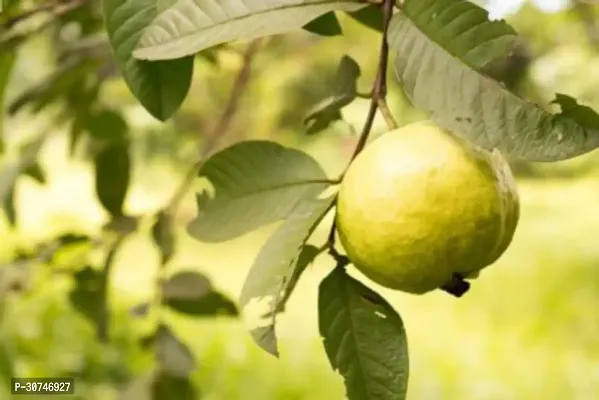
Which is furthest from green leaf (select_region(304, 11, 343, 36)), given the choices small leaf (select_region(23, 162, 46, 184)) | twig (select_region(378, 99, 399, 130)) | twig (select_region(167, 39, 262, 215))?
small leaf (select_region(23, 162, 46, 184))

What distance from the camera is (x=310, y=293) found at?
3.78 m

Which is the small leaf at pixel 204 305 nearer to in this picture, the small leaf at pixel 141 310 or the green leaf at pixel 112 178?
the small leaf at pixel 141 310

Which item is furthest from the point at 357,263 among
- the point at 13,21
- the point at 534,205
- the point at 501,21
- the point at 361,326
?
the point at 534,205

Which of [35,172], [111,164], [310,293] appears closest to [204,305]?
[111,164]

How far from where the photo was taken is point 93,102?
1.31 m

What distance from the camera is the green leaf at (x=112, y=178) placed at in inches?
51.4

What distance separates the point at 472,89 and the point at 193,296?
0.76 metres

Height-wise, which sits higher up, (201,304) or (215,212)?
(215,212)

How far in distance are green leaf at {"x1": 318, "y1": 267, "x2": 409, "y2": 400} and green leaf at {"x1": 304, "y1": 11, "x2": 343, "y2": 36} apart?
0.19 meters

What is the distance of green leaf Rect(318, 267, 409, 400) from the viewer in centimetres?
58

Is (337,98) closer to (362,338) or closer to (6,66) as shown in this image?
(362,338)

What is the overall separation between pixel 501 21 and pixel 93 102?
89 cm

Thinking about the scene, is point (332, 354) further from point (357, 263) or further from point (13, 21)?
point (13, 21)

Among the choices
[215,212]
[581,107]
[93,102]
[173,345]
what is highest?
[581,107]
